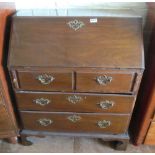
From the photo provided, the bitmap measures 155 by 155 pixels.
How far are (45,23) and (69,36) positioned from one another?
0.15 metres

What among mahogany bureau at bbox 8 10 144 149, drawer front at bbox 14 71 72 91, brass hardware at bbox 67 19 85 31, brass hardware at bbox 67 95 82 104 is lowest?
brass hardware at bbox 67 95 82 104

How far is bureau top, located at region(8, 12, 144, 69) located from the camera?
1091 mm

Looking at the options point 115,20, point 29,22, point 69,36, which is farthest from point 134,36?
point 29,22

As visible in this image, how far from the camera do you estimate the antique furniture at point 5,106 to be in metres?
1.13

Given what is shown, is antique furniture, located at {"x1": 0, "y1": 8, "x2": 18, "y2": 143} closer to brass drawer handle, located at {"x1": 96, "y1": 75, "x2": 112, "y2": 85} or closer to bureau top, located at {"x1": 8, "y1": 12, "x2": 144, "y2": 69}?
bureau top, located at {"x1": 8, "y1": 12, "x2": 144, "y2": 69}

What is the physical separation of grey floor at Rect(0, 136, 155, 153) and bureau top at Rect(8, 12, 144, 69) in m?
0.74

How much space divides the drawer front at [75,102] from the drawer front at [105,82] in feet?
0.15

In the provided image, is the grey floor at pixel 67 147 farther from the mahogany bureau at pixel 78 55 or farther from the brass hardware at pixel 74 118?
the mahogany bureau at pixel 78 55

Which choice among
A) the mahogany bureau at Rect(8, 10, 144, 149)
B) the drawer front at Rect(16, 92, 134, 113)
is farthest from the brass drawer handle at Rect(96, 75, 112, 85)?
the drawer front at Rect(16, 92, 134, 113)

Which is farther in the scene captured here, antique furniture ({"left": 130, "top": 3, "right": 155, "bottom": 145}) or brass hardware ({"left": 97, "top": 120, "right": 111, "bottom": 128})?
brass hardware ({"left": 97, "top": 120, "right": 111, "bottom": 128})

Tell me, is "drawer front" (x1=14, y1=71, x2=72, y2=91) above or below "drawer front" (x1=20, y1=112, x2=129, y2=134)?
above

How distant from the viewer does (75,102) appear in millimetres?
1243

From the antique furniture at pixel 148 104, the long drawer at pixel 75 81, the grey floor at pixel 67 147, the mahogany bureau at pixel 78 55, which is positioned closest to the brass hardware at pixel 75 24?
the mahogany bureau at pixel 78 55

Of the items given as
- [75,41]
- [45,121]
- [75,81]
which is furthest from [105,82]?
[45,121]
